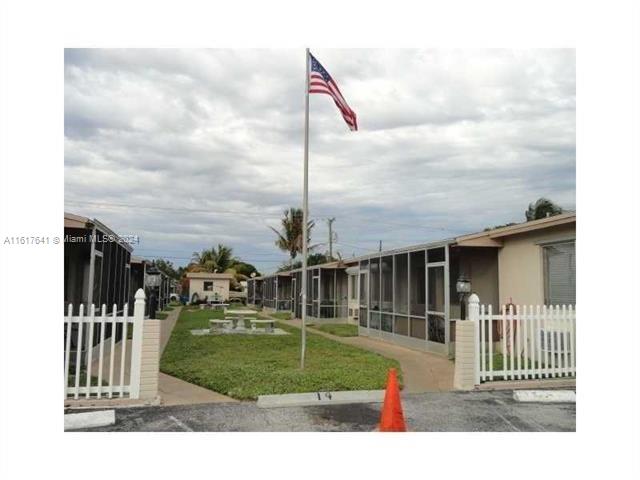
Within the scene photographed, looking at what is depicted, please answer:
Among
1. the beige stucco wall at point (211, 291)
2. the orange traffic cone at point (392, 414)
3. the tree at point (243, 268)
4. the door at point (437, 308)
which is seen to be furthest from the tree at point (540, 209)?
the tree at point (243, 268)

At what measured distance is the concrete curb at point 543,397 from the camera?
661cm

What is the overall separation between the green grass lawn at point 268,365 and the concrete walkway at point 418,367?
39 cm

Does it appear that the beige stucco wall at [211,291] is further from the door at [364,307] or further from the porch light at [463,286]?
the porch light at [463,286]

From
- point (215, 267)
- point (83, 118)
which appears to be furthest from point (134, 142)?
point (215, 267)

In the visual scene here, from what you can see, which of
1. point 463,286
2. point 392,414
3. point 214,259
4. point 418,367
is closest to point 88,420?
point 392,414

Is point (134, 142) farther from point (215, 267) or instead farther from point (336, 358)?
point (215, 267)

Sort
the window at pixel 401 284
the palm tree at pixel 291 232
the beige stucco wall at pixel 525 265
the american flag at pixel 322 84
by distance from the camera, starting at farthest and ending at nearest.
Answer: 1. the palm tree at pixel 291 232
2. the window at pixel 401 284
3. the beige stucco wall at pixel 525 265
4. the american flag at pixel 322 84

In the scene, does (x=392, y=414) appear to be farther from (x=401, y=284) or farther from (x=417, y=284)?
(x=401, y=284)

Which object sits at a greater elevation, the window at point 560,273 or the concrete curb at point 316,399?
the window at point 560,273

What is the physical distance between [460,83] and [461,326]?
11.3 feet

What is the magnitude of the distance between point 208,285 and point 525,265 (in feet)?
116

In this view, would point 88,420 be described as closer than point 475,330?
Yes

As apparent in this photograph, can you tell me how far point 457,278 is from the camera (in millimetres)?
11492

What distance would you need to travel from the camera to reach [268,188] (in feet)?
45.0
